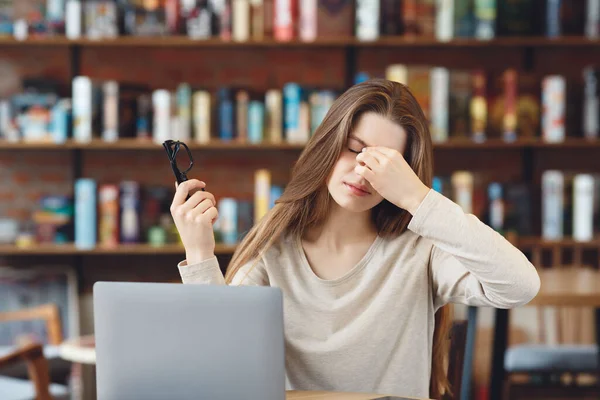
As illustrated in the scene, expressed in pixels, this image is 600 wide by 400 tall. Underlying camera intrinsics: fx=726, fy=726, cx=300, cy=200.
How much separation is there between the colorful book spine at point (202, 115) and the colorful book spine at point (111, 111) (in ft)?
1.10

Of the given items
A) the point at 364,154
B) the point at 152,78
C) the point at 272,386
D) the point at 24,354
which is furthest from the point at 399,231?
the point at 152,78

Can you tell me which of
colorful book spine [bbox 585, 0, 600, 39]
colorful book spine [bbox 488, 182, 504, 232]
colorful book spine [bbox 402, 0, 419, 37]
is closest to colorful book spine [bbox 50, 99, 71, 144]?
colorful book spine [bbox 402, 0, 419, 37]

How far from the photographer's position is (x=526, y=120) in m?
3.18

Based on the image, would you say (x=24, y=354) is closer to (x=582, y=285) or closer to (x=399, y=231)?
(x=399, y=231)

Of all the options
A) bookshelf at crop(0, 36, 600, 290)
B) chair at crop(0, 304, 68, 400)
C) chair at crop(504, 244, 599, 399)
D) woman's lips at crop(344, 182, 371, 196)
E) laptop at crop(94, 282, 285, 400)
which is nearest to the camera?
laptop at crop(94, 282, 285, 400)

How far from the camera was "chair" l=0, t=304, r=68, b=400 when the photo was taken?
208 cm

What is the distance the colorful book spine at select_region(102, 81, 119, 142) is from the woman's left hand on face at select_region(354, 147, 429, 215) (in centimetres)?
215

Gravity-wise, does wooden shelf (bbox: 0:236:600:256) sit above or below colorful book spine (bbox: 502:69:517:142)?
below

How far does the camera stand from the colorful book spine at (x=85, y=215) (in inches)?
122

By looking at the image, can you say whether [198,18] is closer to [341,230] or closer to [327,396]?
[341,230]

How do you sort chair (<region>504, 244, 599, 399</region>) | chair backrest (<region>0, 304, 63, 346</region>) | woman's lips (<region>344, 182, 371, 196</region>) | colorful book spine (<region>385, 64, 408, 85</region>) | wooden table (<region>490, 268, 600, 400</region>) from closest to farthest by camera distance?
woman's lips (<region>344, 182, 371, 196</region>) < wooden table (<region>490, 268, 600, 400</region>) < chair (<region>504, 244, 599, 399</region>) < chair backrest (<region>0, 304, 63, 346</region>) < colorful book spine (<region>385, 64, 408, 85</region>)

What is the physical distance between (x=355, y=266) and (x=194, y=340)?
0.55 metres

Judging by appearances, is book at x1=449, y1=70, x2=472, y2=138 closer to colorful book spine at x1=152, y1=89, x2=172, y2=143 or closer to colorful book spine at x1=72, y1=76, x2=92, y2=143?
colorful book spine at x1=152, y1=89, x2=172, y2=143

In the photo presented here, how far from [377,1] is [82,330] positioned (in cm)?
201
